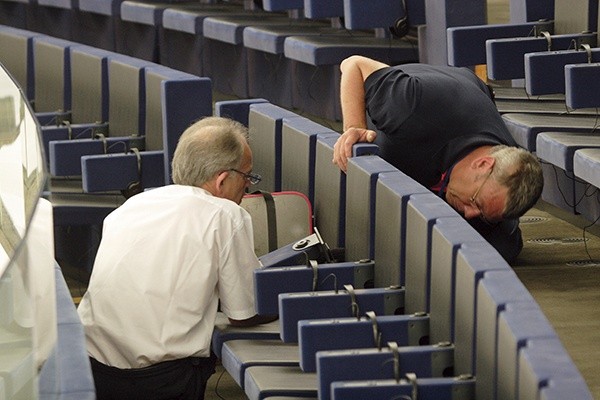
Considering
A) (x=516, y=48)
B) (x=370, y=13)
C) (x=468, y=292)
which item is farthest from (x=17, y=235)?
(x=370, y=13)

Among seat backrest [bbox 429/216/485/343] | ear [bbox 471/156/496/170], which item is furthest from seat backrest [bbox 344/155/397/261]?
seat backrest [bbox 429/216/485/343]

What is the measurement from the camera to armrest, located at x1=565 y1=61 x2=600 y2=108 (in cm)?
227

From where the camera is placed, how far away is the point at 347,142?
1960mm

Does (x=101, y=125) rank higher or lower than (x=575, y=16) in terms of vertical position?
lower

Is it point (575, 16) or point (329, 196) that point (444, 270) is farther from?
point (575, 16)

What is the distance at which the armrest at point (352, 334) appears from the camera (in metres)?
1.57

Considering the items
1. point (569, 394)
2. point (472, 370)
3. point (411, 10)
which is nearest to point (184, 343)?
point (472, 370)

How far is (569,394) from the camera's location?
1096mm

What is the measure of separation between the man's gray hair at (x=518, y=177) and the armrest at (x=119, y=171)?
103 cm

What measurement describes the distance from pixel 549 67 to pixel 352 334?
103 centimetres

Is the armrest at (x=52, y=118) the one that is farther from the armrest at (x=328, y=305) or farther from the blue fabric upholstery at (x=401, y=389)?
the blue fabric upholstery at (x=401, y=389)

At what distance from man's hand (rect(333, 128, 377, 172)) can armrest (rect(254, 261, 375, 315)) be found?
0.18 meters

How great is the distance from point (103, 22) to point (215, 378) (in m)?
2.97

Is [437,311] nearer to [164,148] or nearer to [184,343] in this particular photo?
[184,343]
